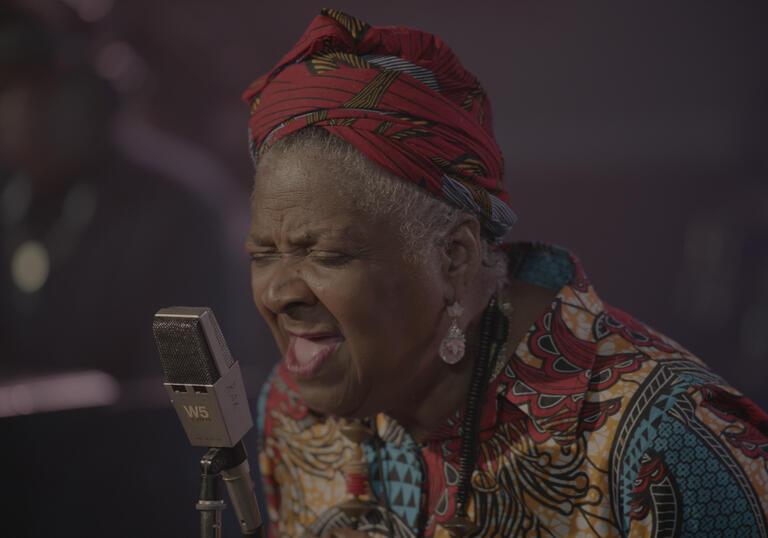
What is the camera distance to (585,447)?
1.40m

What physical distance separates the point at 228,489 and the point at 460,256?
Answer: 666mm

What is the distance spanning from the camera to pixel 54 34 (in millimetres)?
2150

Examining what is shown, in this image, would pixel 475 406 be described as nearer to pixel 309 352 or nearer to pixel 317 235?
pixel 309 352

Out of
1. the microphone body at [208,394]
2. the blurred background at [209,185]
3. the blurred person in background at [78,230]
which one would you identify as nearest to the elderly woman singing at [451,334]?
the microphone body at [208,394]

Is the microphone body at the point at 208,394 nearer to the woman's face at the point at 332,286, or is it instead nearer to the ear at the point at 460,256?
the woman's face at the point at 332,286

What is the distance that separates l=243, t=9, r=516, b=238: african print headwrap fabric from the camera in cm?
131

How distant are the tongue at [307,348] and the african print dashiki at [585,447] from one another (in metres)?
0.40

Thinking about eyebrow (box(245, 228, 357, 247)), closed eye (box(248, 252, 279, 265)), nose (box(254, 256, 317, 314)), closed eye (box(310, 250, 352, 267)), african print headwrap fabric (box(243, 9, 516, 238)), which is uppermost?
african print headwrap fabric (box(243, 9, 516, 238))

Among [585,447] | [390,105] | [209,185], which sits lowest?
[585,447]

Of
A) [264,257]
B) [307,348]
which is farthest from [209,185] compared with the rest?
[307,348]

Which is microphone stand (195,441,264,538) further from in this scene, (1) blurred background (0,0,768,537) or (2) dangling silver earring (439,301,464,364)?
(1) blurred background (0,0,768,537)

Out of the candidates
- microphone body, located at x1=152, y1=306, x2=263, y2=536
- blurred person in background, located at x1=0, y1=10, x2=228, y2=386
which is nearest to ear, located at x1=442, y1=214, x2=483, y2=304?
microphone body, located at x1=152, y1=306, x2=263, y2=536

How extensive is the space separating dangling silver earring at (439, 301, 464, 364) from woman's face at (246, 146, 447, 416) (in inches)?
1.3

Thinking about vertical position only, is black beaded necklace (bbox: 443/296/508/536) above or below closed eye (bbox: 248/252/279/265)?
below
